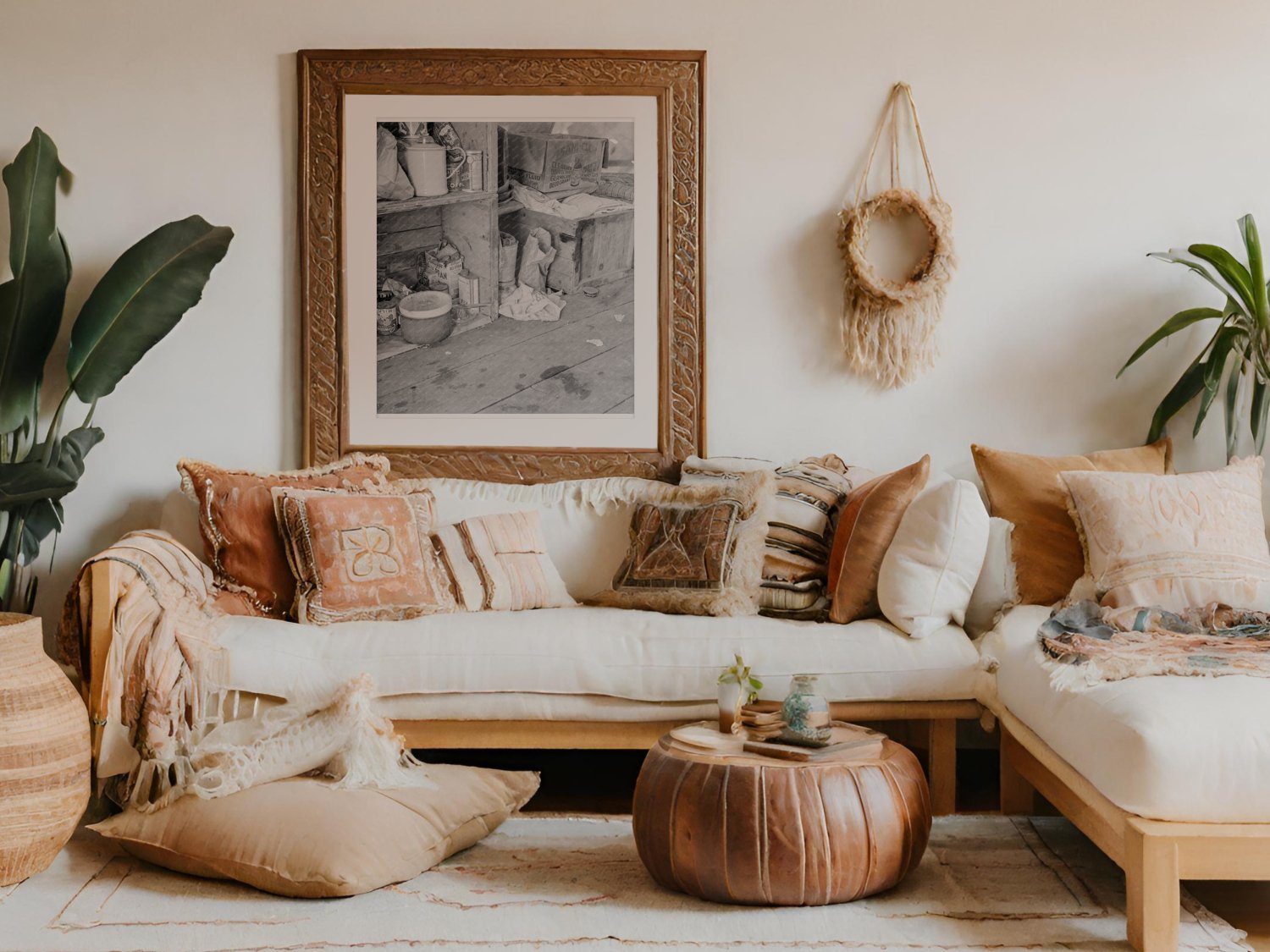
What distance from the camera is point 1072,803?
2.34 m

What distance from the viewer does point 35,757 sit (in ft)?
7.72

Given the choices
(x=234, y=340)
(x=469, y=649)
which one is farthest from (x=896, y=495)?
(x=234, y=340)

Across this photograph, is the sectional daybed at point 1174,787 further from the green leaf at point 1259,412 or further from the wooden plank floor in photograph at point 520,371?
the wooden plank floor in photograph at point 520,371

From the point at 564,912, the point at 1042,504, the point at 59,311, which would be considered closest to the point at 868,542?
the point at 1042,504

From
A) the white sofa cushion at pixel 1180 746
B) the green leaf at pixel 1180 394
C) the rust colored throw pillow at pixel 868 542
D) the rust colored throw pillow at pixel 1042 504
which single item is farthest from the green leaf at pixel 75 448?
the green leaf at pixel 1180 394

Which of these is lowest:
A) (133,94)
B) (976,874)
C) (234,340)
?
(976,874)

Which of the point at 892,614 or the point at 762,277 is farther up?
the point at 762,277

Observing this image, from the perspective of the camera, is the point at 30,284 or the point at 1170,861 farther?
the point at 30,284

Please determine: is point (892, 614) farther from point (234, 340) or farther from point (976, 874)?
point (234, 340)

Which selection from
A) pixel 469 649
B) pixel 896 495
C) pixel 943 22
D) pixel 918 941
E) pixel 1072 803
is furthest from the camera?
pixel 943 22

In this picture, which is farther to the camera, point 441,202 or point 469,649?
point 441,202

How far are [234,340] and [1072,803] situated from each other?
9.24 ft

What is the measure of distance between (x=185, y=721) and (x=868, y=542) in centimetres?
177

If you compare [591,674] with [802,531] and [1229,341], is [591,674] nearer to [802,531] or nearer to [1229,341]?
[802,531]
